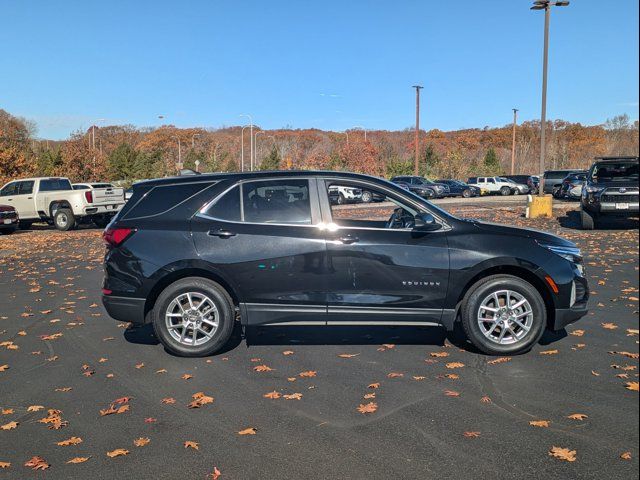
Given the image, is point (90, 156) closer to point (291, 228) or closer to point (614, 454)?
point (291, 228)

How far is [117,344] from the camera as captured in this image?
6465 mm

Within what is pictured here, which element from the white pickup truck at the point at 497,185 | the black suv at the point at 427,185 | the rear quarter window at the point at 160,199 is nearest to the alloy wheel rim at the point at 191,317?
the rear quarter window at the point at 160,199

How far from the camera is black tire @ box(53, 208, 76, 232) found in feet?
73.2

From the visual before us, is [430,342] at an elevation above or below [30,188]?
below

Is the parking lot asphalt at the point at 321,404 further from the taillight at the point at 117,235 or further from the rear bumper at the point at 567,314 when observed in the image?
the taillight at the point at 117,235

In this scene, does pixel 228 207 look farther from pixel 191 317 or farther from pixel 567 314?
pixel 567 314

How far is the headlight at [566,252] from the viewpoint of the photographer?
5688mm

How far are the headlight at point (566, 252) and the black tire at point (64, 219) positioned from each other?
2038 centimetres

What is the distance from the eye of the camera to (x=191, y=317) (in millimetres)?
5867

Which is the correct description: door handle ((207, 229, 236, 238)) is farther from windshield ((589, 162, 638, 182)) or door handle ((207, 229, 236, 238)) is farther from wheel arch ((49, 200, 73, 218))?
wheel arch ((49, 200, 73, 218))

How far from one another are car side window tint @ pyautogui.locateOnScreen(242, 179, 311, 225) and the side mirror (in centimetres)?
109

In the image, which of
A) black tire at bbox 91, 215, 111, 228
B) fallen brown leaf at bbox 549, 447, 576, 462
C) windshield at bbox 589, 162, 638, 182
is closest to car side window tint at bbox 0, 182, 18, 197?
black tire at bbox 91, 215, 111, 228

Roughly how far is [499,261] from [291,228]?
A: 81.5 inches

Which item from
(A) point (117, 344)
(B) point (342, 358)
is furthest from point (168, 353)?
(B) point (342, 358)
